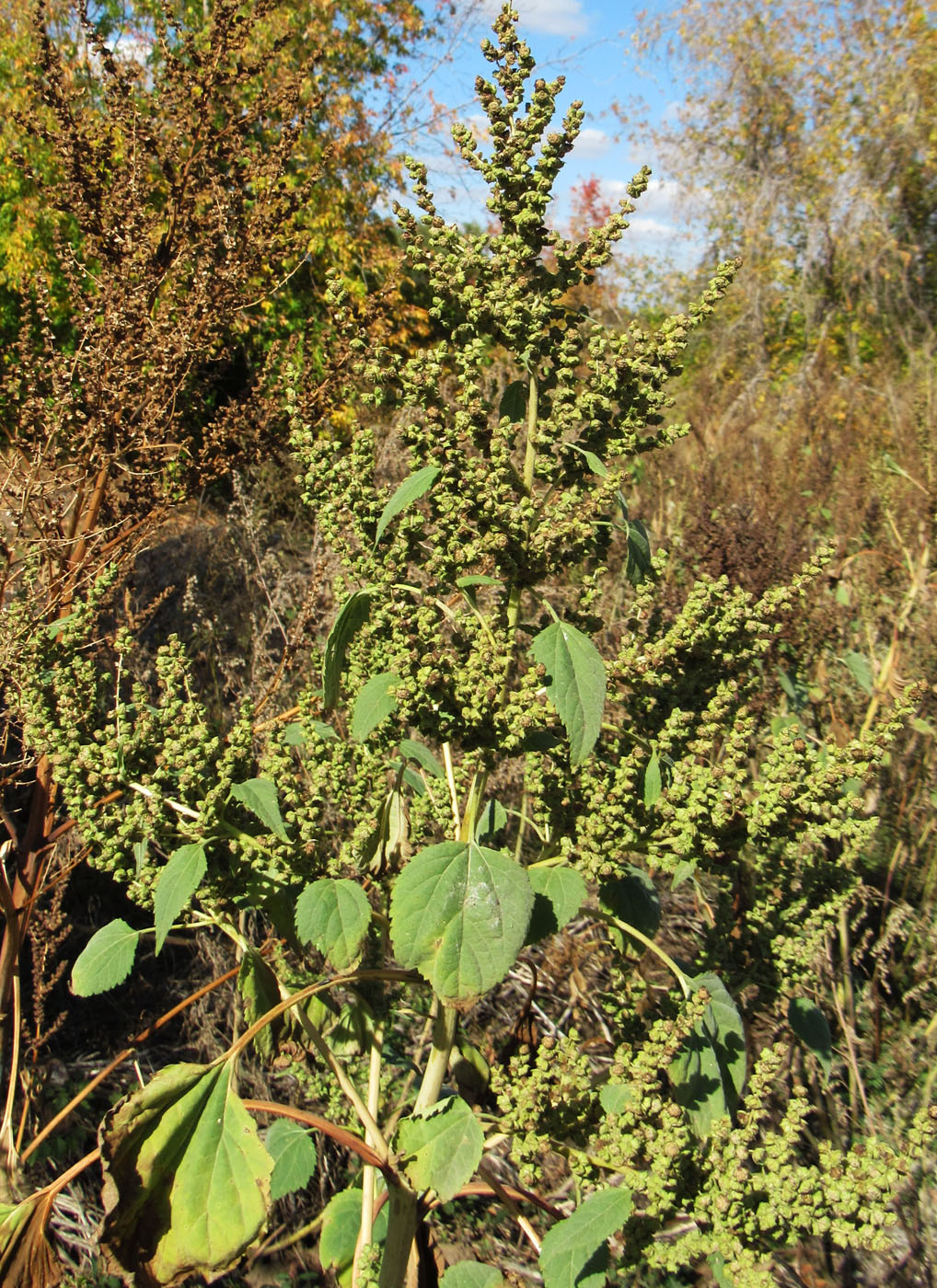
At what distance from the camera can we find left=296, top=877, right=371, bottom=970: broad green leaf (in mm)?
1348

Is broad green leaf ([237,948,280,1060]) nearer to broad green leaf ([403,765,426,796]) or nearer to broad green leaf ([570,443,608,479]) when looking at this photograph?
broad green leaf ([403,765,426,796])

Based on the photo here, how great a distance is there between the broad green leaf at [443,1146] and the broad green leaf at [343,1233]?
352 mm

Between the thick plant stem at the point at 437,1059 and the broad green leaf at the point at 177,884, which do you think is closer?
the broad green leaf at the point at 177,884

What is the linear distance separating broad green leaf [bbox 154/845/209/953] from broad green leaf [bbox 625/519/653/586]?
814 millimetres

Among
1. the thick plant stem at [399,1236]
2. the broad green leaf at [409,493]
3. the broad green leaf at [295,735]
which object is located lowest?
the thick plant stem at [399,1236]

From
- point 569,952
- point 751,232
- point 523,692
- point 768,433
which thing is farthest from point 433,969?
point 751,232

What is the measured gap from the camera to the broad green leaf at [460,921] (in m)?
1.24

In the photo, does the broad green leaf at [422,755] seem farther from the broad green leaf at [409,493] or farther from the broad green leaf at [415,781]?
the broad green leaf at [409,493]

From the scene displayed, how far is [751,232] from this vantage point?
1255 centimetres

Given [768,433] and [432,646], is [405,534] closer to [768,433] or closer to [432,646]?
[432,646]

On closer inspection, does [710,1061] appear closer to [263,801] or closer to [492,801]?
[492,801]

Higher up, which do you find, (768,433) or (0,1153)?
(768,433)

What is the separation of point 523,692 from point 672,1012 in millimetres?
678

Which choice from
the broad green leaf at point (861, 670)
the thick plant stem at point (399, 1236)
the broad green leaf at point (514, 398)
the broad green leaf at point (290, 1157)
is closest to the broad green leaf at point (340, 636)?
the broad green leaf at point (514, 398)
